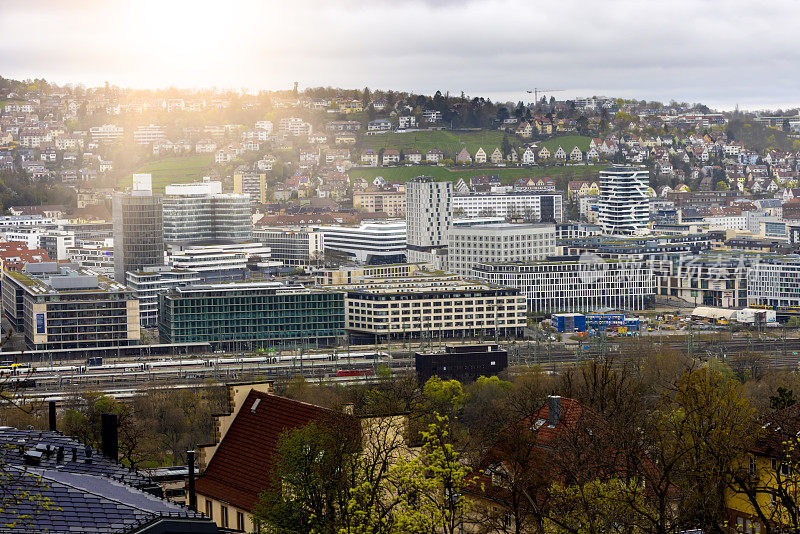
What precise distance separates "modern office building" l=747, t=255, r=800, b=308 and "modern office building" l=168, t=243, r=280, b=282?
94.1ft

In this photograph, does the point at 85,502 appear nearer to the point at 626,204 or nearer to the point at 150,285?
the point at 150,285

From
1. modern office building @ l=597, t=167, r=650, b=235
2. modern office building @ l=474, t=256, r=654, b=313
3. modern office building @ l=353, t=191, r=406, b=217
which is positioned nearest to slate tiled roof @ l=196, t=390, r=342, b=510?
modern office building @ l=474, t=256, r=654, b=313

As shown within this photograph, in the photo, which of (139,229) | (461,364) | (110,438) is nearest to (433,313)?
(139,229)

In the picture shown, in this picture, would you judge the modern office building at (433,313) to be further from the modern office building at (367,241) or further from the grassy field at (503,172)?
the grassy field at (503,172)

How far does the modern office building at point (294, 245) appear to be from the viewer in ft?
336

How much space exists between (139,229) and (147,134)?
73004 mm

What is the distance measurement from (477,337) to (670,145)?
289 feet

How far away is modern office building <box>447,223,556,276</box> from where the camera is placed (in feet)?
291

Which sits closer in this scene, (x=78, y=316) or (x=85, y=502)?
(x=85, y=502)

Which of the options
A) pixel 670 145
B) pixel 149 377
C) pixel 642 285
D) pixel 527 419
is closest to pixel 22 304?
pixel 149 377

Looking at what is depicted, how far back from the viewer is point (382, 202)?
127 meters

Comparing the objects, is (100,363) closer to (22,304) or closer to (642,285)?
(22,304)

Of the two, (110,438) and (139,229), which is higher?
(110,438)

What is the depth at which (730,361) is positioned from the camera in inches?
2277
